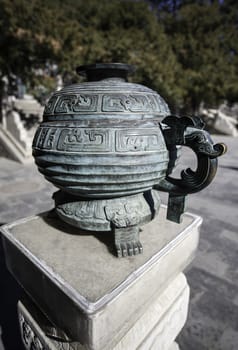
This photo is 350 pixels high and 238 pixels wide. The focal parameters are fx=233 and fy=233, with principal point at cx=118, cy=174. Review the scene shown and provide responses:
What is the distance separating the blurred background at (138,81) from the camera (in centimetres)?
219

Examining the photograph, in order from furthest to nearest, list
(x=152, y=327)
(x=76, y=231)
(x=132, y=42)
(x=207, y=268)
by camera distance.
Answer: (x=132, y=42)
(x=207, y=268)
(x=76, y=231)
(x=152, y=327)

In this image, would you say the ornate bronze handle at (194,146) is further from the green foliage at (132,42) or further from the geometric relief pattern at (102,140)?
the green foliage at (132,42)

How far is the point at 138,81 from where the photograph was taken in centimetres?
970

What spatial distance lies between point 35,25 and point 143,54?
171 inches

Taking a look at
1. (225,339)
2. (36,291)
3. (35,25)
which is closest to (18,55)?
(35,25)

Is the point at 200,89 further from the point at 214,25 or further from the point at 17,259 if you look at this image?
the point at 17,259

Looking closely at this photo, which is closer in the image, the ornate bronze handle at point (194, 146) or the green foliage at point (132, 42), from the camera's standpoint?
A: the ornate bronze handle at point (194, 146)

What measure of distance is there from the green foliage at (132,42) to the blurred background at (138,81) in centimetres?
3

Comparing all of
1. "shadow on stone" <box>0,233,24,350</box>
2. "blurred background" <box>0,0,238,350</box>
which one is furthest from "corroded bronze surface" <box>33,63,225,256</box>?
"blurred background" <box>0,0,238,350</box>

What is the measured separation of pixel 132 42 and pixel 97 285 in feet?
33.0

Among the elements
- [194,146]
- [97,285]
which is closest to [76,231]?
[97,285]

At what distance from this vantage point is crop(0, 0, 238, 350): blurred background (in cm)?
219

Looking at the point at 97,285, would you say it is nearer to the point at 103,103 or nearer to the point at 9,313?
the point at 103,103

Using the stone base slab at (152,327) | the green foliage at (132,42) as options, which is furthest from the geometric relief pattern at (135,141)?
the green foliage at (132,42)
